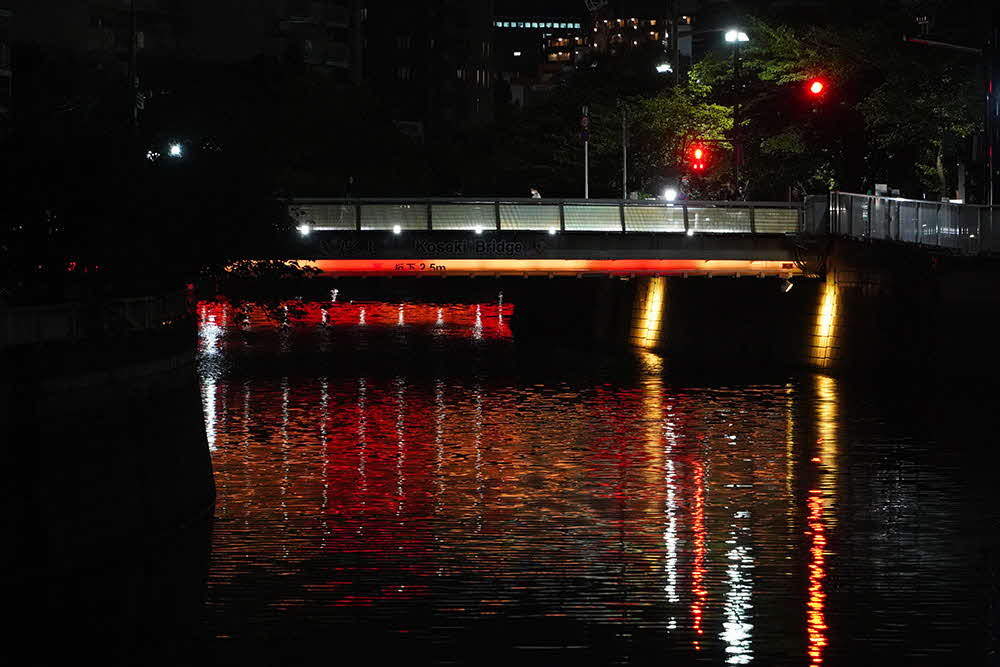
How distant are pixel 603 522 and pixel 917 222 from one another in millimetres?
24393

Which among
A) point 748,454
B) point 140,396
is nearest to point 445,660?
point 140,396

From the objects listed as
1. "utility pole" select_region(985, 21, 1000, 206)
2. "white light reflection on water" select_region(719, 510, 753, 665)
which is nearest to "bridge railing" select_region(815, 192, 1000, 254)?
"utility pole" select_region(985, 21, 1000, 206)

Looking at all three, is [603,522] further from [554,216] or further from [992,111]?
[554,216]

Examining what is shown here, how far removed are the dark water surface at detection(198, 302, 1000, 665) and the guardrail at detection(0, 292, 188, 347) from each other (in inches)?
153

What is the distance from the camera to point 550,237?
194 feet

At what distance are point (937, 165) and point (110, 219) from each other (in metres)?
50.7

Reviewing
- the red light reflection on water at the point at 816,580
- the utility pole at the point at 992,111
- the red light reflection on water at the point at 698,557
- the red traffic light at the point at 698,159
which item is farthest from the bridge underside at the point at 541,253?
the red light reflection on water at the point at 816,580

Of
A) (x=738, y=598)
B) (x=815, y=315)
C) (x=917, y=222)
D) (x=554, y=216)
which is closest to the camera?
(x=738, y=598)

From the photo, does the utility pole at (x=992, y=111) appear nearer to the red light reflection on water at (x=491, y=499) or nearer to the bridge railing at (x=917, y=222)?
the bridge railing at (x=917, y=222)

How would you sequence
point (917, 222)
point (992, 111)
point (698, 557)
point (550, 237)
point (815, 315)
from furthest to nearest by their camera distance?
point (815, 315) < point (550, 237) < point (992, 111) < point (917, 222) < point (698, 557)

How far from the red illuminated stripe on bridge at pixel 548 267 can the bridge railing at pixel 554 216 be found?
1.02m

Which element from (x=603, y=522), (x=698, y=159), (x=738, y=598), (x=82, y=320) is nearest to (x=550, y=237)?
(x=698, y=159)

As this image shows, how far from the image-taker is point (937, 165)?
244 feet

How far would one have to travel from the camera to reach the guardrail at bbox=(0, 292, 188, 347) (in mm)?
25359
